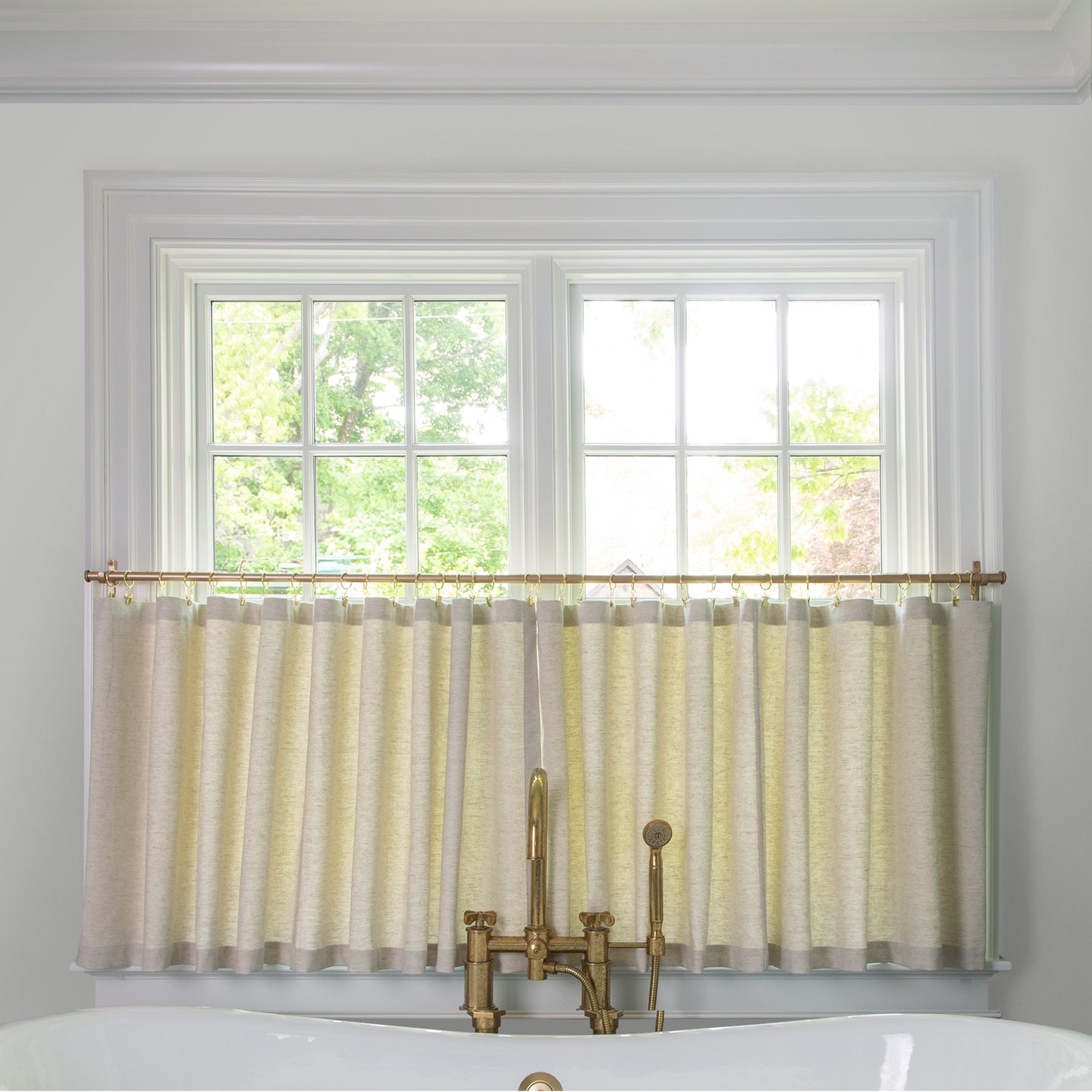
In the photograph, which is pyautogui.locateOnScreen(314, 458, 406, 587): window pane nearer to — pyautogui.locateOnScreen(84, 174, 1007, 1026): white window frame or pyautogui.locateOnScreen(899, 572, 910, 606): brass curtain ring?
pyautogui.locateOnScreen(84, 174, 1007, 1026): white window frame

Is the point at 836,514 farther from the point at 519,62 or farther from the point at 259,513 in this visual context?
the point at 259,513

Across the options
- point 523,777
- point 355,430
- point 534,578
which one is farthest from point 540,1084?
point 355,430

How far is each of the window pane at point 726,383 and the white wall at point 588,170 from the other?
327 mm

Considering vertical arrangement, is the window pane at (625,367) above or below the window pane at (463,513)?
above

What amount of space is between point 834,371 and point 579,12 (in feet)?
2.98

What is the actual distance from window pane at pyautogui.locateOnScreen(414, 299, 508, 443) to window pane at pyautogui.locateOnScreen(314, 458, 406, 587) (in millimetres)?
131

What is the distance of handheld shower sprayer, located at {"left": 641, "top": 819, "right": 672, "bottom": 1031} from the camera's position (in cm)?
164

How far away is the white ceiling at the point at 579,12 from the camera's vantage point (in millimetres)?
1753

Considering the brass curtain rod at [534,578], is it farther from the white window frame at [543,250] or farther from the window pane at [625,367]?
the window pane at [625,367]

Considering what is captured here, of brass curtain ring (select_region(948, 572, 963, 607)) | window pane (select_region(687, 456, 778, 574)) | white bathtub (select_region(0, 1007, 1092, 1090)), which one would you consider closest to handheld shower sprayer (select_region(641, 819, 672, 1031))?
white bathtub (select_region(0, 1007, 1092, 1090))

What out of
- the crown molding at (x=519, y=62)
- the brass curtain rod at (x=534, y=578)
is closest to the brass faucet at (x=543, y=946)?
the brass curtain rod at (x=534, y=578)

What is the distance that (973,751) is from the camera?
5.68ft

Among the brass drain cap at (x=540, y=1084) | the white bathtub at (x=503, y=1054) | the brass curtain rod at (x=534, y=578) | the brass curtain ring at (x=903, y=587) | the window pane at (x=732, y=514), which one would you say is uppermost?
the window pane at (x=732, y=514)

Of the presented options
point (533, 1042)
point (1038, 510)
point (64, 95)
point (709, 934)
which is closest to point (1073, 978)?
point (709, 934)
